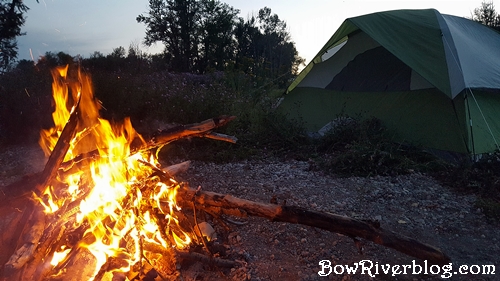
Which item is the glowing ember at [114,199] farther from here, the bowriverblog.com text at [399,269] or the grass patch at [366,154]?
the grass patch at [366,154]

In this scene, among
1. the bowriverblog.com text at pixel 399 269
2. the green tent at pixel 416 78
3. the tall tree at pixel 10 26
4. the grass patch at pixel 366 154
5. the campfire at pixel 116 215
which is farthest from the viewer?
the tall tree at pixel 10 26

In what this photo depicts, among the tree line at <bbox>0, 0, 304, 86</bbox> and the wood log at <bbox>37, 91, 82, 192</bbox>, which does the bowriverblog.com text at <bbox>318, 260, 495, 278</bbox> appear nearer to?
the wood log at <bbox>37, 91, 82, 192</bbox>

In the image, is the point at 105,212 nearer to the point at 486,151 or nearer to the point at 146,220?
the point at 146,220

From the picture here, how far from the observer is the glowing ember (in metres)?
2.78

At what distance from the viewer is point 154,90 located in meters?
7.20

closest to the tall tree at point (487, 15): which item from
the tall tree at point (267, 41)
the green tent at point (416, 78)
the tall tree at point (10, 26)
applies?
the green tent at point (416, 78)

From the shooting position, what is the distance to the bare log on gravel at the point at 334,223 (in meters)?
2.40

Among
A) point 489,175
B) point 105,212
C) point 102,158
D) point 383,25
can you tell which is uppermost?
point 383,25

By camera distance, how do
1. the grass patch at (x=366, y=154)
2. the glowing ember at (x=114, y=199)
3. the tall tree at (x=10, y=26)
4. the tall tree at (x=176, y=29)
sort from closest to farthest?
1. the glowing ember at (x=114, y=199)
2. the grass patch at (x=366, y=154)
3. the tall tree at (x=10, y=26)
4. the tall tree at (x=176, y=29)

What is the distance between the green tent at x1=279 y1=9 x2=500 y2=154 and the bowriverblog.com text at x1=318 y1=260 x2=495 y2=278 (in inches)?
112

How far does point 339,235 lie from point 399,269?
0.60 meters

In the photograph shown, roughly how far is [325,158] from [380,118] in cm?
152

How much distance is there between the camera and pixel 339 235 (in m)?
3.46

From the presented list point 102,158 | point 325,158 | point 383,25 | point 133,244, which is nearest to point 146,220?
point 133,244
